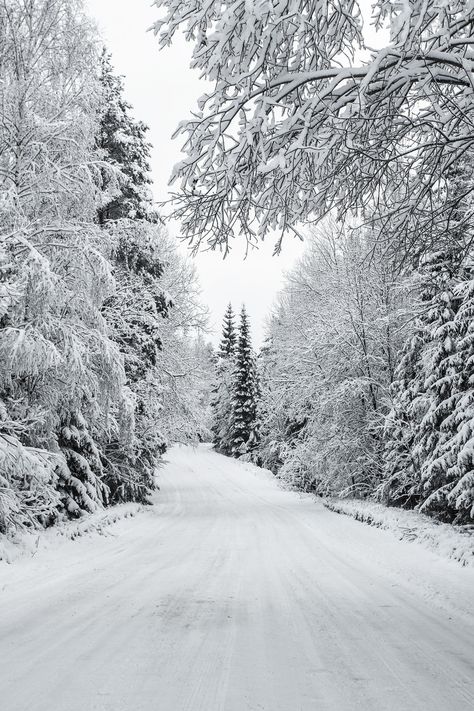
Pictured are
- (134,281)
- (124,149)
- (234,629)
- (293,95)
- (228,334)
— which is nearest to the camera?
(234,629)

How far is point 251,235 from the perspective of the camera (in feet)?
19.0

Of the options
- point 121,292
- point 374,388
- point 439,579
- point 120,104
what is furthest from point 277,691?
point 120,104

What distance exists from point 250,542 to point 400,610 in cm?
586

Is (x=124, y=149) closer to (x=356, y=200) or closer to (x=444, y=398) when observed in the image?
(x=444, y=398)

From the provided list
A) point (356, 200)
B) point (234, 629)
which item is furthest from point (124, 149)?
point (234, 629)

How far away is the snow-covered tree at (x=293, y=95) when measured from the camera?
3963 millimetres

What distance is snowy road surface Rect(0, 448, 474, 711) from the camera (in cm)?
333

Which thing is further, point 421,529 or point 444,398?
point 444,398

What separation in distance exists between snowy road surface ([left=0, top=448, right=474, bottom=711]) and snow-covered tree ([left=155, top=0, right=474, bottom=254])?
3.62 meters

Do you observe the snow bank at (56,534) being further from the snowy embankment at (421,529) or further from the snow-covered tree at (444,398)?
the snow-covered tree at (444,398)

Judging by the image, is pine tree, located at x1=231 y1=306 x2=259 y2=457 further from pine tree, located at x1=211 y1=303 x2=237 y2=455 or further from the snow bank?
the snow bank

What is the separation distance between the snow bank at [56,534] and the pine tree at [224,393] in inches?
1526

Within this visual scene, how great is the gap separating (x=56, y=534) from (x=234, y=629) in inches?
252

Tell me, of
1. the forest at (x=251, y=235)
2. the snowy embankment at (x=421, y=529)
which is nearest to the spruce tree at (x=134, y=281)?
the forest at (x=251, y=235)
